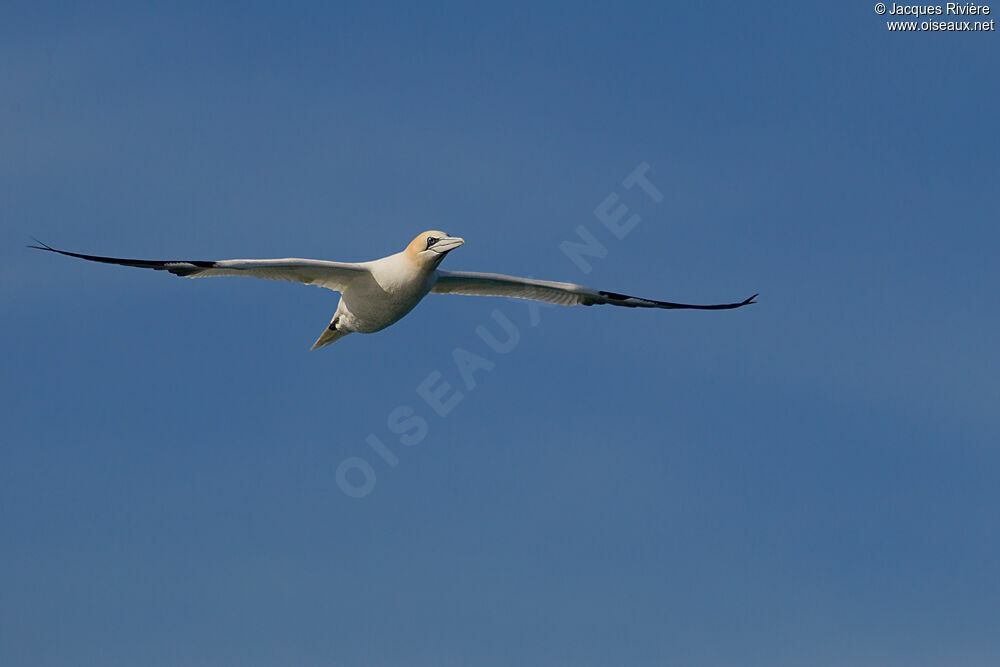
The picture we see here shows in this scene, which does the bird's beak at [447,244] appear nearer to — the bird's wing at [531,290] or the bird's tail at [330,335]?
the bird's wing at [531,290]

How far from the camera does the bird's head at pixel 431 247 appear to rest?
101ft

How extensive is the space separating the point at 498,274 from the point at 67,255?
11.6 meters

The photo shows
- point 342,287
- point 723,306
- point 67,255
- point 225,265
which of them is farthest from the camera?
point 723,306

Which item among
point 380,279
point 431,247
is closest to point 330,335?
point 380,279

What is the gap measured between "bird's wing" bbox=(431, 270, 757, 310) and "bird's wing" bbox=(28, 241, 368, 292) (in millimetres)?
2811

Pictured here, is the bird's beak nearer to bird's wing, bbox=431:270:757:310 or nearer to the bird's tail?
bird's wing, bbox=431:270:757:310

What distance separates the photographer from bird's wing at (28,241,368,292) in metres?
30.0

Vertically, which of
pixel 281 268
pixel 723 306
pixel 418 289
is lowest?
pixel 723 306

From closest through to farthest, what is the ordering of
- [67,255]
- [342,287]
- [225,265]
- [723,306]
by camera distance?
1. [67,255]
2. [225,265]
3. [342,287]
4. [723,306]

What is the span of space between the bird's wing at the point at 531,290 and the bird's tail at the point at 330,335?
2899 millimetres

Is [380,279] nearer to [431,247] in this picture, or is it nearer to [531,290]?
[431,247]

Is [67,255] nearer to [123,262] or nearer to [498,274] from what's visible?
[123,262]

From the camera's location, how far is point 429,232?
3133cm

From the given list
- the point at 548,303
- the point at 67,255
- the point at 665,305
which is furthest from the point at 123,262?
the point at 665,305
